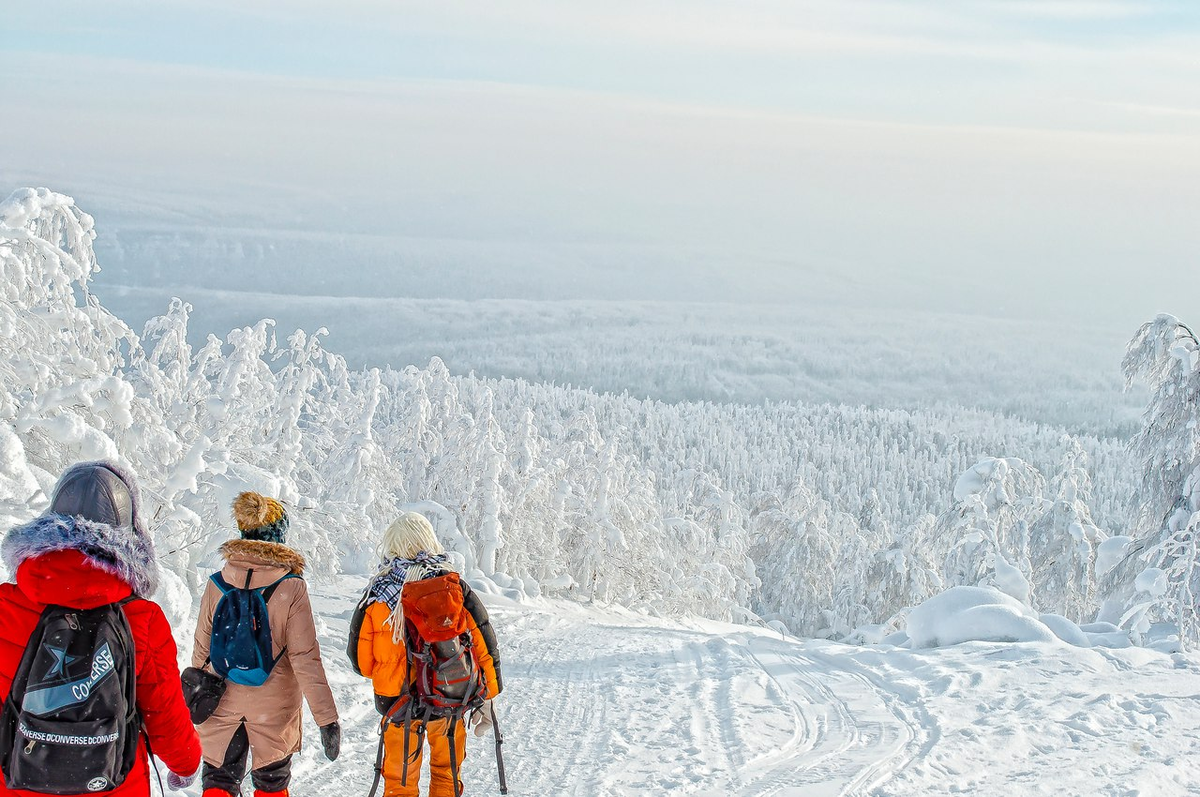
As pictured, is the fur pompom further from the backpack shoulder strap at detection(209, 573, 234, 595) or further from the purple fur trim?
the purple fur trim

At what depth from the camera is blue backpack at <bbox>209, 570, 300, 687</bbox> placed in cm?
510

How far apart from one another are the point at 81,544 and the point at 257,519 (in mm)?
1939

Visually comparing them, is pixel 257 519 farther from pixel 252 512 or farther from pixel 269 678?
pixel 269 678

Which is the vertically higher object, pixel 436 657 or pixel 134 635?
pixel 134 635

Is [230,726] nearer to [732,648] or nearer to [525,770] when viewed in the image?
[525,770]

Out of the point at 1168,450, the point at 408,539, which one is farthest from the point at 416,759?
the point at 1168,450

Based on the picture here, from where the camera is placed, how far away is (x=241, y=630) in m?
5.09

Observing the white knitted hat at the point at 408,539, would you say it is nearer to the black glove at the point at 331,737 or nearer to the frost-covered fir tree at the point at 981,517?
the black glove at the point at 331,737

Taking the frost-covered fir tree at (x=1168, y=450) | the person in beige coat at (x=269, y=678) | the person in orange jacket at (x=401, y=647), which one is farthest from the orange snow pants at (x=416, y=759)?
the frost-covered fir tree at (x=1168, y=450)

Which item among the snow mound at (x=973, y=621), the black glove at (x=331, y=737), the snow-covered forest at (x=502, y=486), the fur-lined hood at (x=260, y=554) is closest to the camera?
the fur-lined hood at (x=260, y=554)

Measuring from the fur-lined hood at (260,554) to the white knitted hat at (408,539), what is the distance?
0.53 meters

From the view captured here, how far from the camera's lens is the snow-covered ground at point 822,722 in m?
7.23

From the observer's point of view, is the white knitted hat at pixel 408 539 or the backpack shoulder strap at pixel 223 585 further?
the white knitted hat at pixel 408 539

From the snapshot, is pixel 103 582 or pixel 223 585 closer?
pixel 103 582
